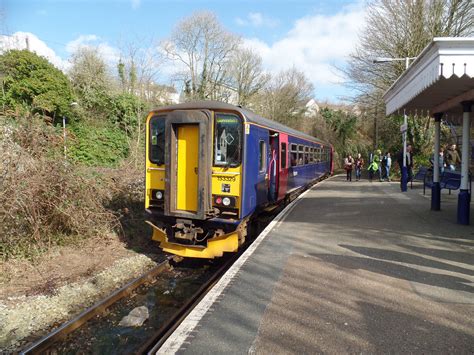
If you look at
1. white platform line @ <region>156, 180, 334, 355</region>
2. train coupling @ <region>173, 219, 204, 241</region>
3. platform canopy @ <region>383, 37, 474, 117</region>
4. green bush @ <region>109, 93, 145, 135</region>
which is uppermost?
green bush @ <region>109, 93, 145, 135</region>

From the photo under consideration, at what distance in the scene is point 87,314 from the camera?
500cm

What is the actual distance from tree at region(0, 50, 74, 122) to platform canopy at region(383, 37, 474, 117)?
1763 cm

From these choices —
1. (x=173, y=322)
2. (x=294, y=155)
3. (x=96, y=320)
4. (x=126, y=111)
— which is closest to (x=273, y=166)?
(x=294, y=155)

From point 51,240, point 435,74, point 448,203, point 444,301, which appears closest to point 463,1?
point 448,203

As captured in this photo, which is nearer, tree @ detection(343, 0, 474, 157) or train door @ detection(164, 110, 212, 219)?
train door @ detection(164, 110, 212, 219)

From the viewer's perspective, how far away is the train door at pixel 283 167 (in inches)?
389

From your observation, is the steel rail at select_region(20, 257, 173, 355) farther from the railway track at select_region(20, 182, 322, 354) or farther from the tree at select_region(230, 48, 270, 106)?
the tree at select_region(230, 48, 270, 106)

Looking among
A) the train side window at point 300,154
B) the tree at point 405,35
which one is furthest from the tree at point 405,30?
the train side window at point 300,154

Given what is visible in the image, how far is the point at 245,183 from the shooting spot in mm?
6672

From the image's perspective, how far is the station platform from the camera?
3.27 m

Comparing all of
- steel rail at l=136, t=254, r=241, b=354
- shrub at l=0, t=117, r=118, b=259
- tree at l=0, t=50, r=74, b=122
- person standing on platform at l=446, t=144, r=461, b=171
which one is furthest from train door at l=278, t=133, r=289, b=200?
tree at l=0, t=50, r=74, b=122

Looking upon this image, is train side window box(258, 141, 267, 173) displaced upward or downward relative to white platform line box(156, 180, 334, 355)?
upward

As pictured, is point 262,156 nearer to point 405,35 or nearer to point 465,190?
point 465,190

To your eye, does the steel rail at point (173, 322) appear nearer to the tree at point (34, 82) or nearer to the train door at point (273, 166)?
the train door at point (273, 166)
